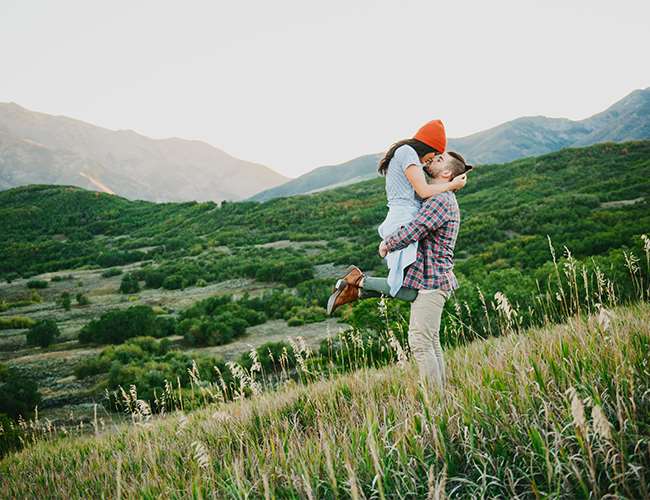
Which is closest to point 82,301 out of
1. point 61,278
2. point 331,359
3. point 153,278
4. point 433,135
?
point 153,278

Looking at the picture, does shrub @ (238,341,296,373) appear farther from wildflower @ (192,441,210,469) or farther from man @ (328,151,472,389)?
wildflower @ (192,441,210,469)

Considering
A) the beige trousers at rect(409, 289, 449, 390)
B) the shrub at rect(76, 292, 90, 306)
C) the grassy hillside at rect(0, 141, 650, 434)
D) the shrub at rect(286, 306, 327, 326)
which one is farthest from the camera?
the shrub at rect(76, 292, 90, 306)

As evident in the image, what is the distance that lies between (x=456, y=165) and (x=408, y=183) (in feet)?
1.33

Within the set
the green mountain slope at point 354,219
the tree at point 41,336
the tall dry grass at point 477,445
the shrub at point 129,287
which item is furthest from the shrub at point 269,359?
the shrub at point 129,287

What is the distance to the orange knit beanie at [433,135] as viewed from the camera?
10.5 feet

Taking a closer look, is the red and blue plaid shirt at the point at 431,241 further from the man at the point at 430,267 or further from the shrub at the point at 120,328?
the shrub at the point at 120,328

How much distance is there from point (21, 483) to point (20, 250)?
36981mm

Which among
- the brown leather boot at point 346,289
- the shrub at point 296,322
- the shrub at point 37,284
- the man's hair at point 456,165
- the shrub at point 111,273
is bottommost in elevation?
the shrub at point 296,322

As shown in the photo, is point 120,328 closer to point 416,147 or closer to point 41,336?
point 41,336

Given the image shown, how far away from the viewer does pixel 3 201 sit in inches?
2191

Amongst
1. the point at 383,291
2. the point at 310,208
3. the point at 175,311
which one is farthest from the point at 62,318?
the point at 310,208

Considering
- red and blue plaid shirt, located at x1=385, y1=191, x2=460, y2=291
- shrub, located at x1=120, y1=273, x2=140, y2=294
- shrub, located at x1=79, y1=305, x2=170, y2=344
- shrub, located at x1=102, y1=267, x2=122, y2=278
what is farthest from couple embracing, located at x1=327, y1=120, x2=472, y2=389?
shrub, located at x1=102, y1=267, x2=122, y2=278

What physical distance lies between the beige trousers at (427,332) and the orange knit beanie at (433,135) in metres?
1.15

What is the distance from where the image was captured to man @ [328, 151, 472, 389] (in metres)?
3.01
